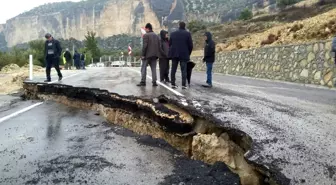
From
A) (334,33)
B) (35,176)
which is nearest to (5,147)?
(35,176)

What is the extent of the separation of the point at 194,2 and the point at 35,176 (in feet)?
484

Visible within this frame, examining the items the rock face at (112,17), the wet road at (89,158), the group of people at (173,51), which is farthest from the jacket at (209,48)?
the rock face at (112,17)

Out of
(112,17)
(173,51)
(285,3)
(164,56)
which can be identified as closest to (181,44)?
(173,51)

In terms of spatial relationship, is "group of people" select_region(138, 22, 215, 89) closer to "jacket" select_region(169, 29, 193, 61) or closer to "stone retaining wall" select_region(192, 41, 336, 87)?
"jacket" select_region(169, 29, 193, 61)

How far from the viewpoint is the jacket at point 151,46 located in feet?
35.5

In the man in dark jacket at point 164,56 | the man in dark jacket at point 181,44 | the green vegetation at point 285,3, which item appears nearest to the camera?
the man in dark jacket at point 181,44

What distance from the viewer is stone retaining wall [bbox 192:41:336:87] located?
44.3 feet

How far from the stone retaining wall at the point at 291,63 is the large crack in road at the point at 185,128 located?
7.16 m

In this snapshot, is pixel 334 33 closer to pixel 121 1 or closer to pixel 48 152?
pixel 48 152

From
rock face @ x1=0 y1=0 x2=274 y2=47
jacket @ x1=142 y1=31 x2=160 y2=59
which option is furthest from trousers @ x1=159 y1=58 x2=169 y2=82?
rock face @ x1=0 y1=0 x2=274 y2=47

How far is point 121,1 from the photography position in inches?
7224

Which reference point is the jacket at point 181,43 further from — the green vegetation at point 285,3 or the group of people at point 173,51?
the green vegetation at point 285,3

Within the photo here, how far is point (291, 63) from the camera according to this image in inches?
638

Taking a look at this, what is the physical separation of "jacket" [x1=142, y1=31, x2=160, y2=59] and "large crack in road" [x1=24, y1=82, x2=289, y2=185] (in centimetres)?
229
